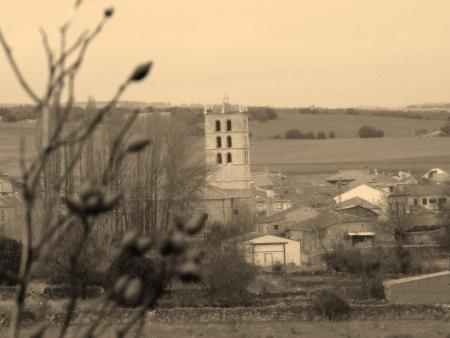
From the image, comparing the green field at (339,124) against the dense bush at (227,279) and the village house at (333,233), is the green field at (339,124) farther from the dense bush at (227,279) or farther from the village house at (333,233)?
the dense bush at (227,279)

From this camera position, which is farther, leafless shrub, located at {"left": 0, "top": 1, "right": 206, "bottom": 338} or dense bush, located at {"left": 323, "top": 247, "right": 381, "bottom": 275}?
dense bush, located at {"left": 323, "top": 247, "right": 381, "bottom": 275}

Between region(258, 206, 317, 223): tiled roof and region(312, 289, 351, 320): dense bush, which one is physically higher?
region(258, 206, 317, 223): tiled roof

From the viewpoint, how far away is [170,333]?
28.0 meters

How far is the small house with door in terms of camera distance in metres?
46.3

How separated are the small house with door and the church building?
1413cm

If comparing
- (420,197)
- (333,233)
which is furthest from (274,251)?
(420,197)

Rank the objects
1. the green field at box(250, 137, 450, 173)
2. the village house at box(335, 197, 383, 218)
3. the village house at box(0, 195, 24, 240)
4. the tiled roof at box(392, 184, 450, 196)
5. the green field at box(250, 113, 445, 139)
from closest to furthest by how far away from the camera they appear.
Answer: the village house at box(0, 195, 24, 240) → the village house at box(335, 197, 383, 218) → the tiled roof at box(392, 184, 450, 196) → the green field at box(250, 137, 450, 173) → the green field at box(250, 113, 445, 139)

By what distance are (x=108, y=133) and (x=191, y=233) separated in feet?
118

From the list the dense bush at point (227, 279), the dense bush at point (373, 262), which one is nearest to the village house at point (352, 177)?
the dense bush at point (373, 262)

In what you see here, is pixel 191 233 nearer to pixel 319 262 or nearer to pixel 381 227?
pixel 319 262

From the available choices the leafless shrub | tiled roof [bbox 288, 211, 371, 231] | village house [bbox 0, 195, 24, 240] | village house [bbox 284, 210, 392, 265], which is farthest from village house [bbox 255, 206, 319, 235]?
the leafless shrub

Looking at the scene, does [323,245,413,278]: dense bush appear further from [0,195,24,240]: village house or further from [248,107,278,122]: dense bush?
[248,107,278,122]: dense bush

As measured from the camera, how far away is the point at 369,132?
11150 cm

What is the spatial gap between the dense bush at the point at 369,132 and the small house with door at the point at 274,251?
65.0m
